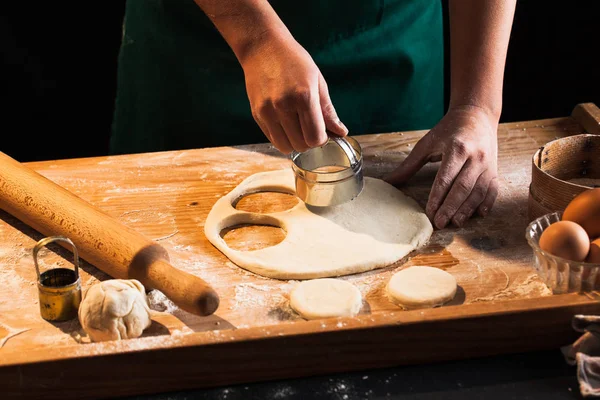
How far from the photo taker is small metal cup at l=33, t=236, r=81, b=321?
52.9 inches

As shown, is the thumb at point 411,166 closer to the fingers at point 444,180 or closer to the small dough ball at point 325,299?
the fingers at point 444,180

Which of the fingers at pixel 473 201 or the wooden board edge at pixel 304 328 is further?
the fingers at pixel 473 201

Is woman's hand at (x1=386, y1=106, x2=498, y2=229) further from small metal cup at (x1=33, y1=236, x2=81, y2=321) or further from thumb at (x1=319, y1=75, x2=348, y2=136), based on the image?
small metal cup at (x1=33, y1=236, x2=81, y2=321)

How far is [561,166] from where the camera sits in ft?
5.48

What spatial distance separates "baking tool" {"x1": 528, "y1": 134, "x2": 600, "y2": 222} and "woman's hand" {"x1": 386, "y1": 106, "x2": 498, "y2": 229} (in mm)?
122

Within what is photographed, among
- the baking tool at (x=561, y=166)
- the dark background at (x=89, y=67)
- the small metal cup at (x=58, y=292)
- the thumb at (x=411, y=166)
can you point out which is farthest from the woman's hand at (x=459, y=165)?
the dark background at (x=89, y=67)

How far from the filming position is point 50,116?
10.4 feet

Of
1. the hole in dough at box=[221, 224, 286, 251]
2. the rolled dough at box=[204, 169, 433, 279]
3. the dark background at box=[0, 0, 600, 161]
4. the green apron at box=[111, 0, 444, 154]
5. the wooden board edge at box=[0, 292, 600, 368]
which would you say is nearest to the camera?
the wooden board edge at box=[0, 292, 600, 368]

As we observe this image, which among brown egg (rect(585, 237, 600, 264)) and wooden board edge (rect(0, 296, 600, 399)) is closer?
wooden board edge (rect(0, 296, 600, 399))

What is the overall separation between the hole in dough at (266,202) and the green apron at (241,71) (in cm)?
35

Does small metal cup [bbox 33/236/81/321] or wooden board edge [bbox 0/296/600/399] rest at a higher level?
small metal cup [bbox 33/236/81/321]

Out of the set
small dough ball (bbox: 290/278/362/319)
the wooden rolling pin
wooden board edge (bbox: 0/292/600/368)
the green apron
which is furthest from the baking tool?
the wooden rolling pin

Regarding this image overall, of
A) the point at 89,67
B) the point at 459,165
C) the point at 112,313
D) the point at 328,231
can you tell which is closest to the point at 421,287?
the point at 328,231

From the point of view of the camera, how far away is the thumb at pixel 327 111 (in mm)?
1562
